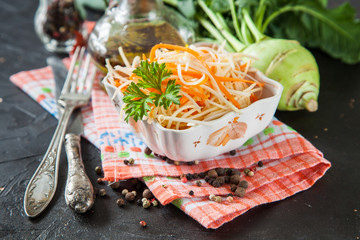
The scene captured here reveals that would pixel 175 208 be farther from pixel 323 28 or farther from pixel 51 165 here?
pixel 323 28

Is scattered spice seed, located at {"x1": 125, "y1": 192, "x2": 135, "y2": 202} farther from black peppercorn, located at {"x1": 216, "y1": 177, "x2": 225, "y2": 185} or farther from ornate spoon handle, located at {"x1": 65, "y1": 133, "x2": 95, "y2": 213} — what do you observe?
black peppercorn, located at {"x1": 216, "y1": 177, "x2": 225, "y2": 185}

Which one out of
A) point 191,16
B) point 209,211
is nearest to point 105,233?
point 209,211

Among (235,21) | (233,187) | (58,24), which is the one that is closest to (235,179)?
(233,187)

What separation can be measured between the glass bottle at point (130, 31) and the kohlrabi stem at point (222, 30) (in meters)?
0.24

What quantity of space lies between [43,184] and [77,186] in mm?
116

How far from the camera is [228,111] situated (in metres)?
1.23

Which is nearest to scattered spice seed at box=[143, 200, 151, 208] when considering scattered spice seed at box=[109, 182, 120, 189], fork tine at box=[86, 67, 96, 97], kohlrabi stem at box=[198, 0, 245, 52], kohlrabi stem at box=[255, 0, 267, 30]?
scattered spice seed at box=[109, 182, 120, 189]

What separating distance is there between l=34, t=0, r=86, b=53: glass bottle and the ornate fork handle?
0.97 metres

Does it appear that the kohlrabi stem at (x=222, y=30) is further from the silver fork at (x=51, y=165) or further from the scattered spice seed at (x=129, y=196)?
the scattered spice seed at (x=129, y=196)

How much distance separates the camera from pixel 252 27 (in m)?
1.81

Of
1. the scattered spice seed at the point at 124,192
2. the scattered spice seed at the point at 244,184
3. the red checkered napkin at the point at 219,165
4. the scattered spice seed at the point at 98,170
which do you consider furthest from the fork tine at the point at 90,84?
the scattered spice seed at the point at 244,184

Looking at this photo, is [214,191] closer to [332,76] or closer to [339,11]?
[332,76]

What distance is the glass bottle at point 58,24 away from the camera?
206 centimetres

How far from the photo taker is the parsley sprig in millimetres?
1159
